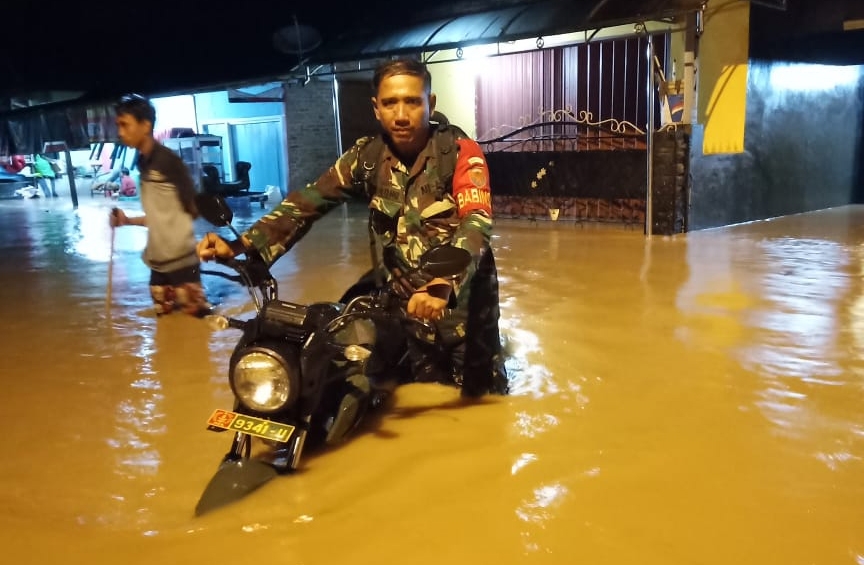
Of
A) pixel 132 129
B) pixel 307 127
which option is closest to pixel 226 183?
pixel 307 127

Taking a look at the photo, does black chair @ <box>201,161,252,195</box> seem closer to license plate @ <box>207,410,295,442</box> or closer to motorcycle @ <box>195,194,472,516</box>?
motorcycle @ <box>195,194,472,516</box>

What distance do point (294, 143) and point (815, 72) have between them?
9.82 m

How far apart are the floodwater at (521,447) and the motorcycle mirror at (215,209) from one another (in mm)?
961

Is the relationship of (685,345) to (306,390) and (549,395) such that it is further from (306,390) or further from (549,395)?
(306,390)

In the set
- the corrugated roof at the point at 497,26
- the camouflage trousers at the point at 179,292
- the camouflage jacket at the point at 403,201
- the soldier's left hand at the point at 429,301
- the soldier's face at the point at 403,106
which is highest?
the corrugated roof at the point at 497,26

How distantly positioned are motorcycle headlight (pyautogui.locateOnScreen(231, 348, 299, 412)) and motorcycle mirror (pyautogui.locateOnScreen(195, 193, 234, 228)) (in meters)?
0.56

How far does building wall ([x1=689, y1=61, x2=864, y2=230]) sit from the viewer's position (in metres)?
9.30

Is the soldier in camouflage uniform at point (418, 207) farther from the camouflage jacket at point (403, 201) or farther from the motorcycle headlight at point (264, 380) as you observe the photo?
the motorcycle headlight at point (264, 380)

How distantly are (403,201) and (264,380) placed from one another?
108 cm

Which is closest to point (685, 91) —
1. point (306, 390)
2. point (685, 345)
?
point (685, 345)

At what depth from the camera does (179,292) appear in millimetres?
5156

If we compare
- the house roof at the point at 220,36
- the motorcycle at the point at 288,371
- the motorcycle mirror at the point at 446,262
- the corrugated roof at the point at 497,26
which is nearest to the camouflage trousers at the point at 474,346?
the motorcycle at the point at 288,371

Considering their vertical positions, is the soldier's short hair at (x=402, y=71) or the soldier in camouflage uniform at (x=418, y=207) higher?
the soldier's short hair at (x=402, y=71)

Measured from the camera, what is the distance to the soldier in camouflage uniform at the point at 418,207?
272 centimetres
